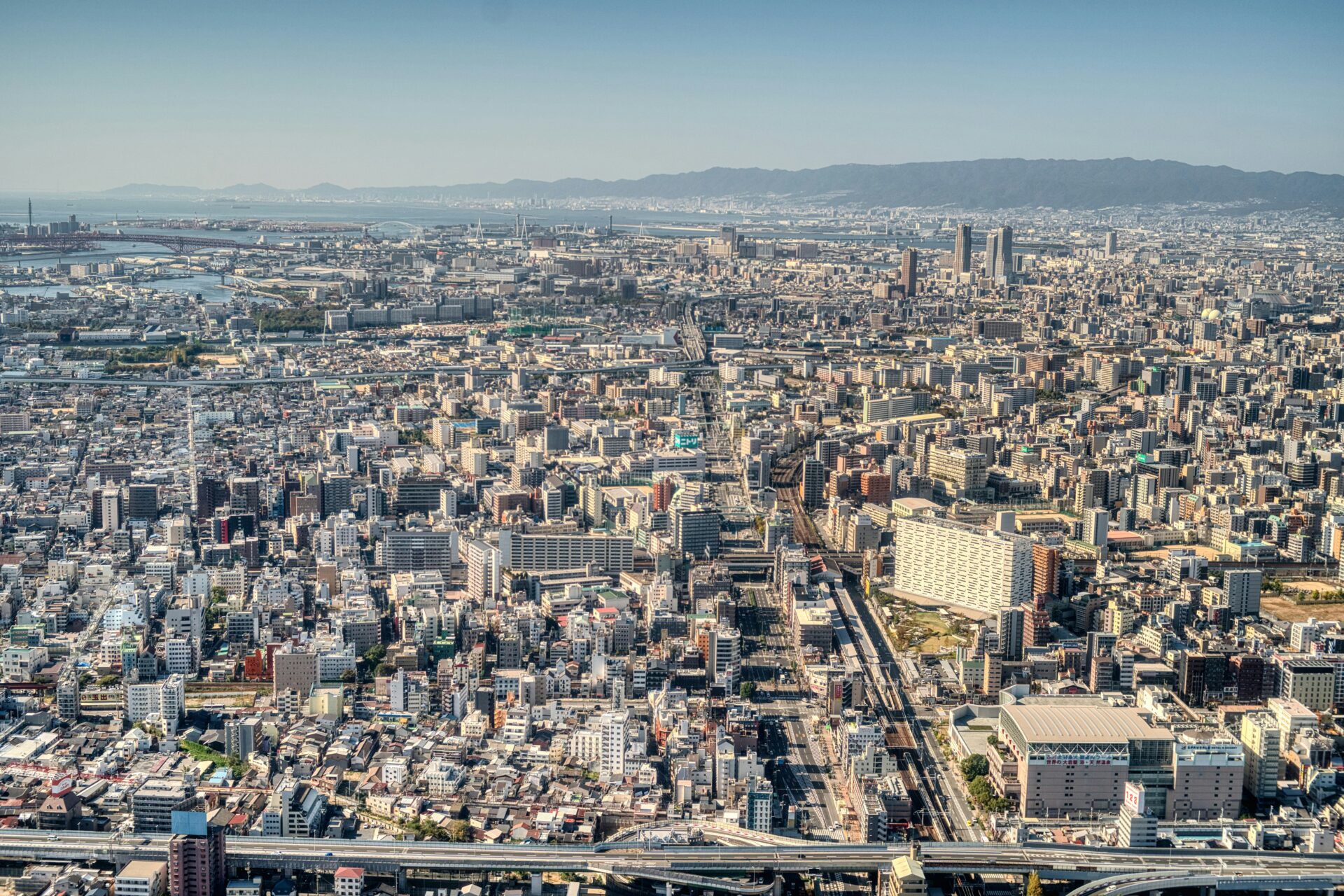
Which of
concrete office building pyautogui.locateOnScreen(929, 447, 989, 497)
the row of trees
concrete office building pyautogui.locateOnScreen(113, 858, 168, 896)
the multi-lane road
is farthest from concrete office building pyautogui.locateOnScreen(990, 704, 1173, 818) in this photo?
concrete office building pyautogui.locateOnScreen(929, 447, 989, 497)

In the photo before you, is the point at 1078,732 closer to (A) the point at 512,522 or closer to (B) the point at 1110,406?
(A) the point at 512,522

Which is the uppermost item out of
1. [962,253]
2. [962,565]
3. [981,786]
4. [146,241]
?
[962,253]

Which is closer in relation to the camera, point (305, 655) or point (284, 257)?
point (305, 655)

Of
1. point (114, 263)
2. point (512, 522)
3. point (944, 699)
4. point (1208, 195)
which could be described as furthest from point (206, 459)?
point (1208, 195)

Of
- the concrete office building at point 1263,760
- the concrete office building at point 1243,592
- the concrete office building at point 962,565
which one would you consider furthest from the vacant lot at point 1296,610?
the concrete office building at point 1263,760

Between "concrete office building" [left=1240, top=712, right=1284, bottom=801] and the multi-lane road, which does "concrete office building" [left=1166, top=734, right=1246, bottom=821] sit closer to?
"concrete office building" [left=1240, top=712, right=1284, bottom=801]

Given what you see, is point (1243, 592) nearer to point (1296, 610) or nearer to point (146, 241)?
point (1296, 610)

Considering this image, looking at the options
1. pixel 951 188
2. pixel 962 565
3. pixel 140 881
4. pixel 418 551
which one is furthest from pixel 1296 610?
pixel 951 188
